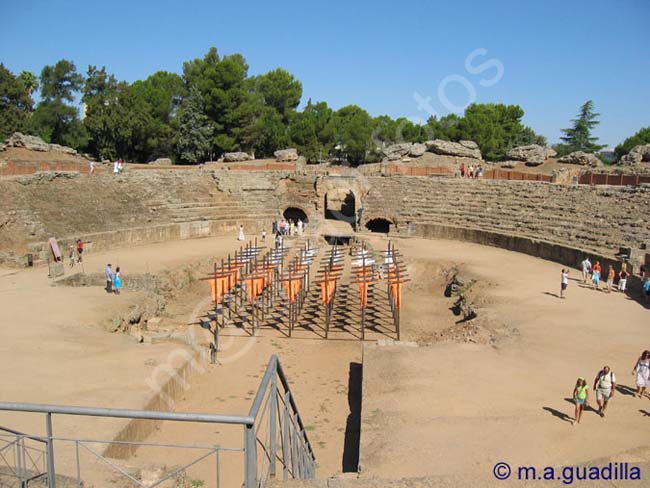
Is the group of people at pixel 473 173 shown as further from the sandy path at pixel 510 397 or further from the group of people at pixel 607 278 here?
the sandy path at pixel 510 397

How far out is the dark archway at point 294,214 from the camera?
122 feet

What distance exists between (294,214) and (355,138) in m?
17.6

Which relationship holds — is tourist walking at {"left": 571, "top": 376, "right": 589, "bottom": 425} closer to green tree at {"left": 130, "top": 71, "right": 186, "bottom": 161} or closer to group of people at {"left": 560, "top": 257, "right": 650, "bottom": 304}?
group of people at {"left": 560, "top": 257, "right": 650, "bottom": 304}

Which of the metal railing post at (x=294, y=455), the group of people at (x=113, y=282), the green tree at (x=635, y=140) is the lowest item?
the group of people at (x=113, y=282)

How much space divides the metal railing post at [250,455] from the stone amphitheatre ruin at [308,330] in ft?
0.05

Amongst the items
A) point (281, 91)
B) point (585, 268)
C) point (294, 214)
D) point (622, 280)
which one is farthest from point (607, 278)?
point (281, 91)

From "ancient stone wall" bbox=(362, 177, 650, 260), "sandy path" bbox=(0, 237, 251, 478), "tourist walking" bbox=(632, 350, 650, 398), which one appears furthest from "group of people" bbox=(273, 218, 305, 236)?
"tourist walking" bbox=(632, 350, 650, 398)

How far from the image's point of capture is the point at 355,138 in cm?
5269

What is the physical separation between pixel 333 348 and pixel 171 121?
35.6m

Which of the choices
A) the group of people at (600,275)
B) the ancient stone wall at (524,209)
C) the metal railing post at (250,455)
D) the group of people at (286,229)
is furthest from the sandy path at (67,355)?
the ancient stone wall at (524,209)

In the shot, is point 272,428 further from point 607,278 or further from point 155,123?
point 155,123

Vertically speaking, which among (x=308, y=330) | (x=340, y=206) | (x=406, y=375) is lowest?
(x=308, y=330)

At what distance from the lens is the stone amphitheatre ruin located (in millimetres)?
7980

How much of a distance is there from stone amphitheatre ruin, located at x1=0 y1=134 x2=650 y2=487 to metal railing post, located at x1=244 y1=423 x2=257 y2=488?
0.02m
